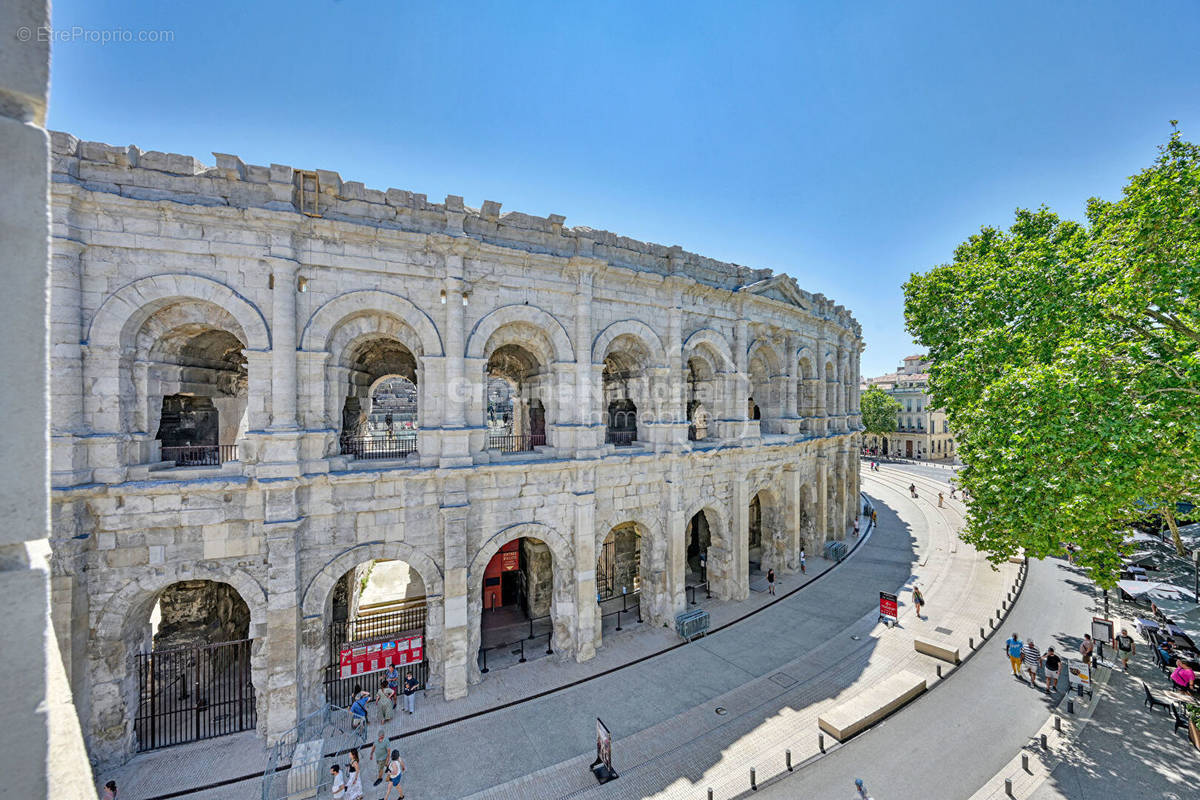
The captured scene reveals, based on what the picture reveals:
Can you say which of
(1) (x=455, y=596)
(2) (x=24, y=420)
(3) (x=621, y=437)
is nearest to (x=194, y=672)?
(1) (x=455, y=596)

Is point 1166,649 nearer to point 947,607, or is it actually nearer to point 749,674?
point 947,607

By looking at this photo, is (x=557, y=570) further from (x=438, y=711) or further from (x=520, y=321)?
(x=520, y=321)

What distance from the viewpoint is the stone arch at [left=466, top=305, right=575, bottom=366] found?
1333cm

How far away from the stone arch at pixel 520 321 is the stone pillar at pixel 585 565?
12.7 feet

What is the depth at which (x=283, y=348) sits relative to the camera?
1145 cm

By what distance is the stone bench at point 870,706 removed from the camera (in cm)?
1136

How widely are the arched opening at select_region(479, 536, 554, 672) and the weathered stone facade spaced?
14.5 inches

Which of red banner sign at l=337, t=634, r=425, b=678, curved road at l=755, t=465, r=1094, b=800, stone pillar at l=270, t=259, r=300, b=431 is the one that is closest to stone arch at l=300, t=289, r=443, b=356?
stone pillar at l=270, t=259, r=300, b=431

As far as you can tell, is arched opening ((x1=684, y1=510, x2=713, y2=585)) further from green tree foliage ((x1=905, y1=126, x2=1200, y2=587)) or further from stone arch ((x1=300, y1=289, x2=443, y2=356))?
stone arch ((x1=300, y1=289, x2=443, y2=356))

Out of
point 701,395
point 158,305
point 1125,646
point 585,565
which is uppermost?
point 158,305

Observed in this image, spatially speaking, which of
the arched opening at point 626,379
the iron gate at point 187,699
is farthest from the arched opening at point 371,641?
the arched opening at point 626,379

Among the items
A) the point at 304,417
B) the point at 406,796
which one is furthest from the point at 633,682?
the point at 304,417

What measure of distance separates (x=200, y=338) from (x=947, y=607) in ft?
89.3

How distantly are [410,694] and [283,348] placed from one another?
31.7ft
